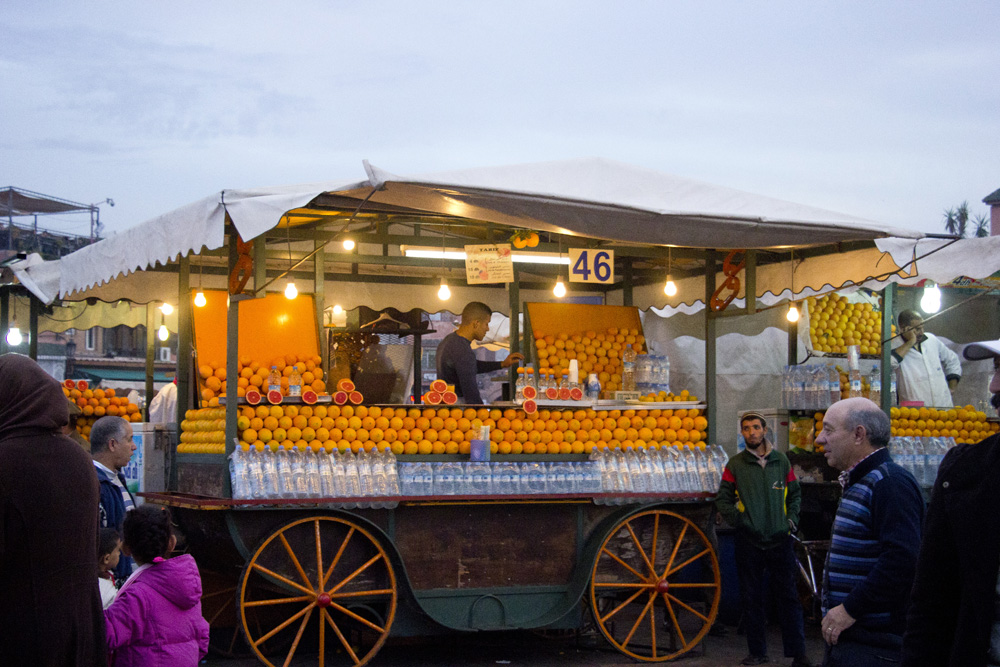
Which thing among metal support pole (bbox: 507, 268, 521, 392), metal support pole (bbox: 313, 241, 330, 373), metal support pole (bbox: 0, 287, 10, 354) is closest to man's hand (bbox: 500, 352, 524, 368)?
metal support pole (bbox: 507, 268, 521, 392)

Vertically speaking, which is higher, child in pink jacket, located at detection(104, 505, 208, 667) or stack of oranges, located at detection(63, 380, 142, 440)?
stack of oranges, located at detection(63, 380, 142, 440)

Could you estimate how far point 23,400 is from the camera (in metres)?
2.88

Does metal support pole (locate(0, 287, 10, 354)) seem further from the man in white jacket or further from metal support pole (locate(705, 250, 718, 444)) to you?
the man in white jacket

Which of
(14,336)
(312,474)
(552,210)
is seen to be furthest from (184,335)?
(14,336)

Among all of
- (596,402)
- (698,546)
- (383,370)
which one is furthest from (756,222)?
(383,370)

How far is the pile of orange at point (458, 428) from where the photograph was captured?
681 centimetres

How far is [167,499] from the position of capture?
6590 millimetres

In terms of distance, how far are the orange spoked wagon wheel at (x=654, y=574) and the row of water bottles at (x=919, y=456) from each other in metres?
2.31

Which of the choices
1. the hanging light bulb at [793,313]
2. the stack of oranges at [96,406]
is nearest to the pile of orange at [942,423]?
the hanging light bulb at [793,313]

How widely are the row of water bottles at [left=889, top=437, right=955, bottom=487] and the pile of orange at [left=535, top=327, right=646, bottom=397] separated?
2.35 m

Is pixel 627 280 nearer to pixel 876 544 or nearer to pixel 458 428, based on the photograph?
pixel 458 428

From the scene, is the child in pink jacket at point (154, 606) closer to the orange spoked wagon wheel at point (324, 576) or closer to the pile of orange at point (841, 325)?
the orange spoked wagon wheel at point (324, 576)

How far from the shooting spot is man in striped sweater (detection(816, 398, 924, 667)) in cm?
379

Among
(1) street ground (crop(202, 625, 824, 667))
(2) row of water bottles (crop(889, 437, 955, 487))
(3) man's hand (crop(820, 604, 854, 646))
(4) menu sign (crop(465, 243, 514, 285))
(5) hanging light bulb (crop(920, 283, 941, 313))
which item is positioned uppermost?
(4) menu sign (crop(465, 243, 514, 285))
